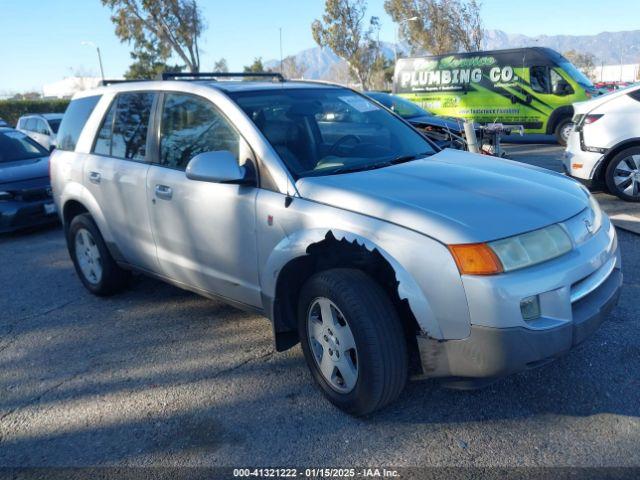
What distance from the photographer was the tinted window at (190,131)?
12.0 ft

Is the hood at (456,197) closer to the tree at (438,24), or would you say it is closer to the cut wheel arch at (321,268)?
the cut wheel arch at (321,268)

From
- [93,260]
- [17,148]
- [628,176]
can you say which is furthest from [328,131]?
[17,148]

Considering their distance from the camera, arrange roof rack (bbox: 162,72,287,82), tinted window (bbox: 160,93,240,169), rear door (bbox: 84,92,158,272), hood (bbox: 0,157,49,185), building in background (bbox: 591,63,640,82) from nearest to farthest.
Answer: tinted window (bbox: 160,93,240,169) → rear door (bbox: 84,92,158,272) → roof rack (bbox: 162,72,287,82) → hood (bbox: 0,157,49,185) → building in background (bbox: 591,63,640,82)

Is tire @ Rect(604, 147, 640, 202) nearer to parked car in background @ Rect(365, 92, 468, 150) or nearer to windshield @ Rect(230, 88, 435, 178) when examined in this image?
parked car in background @ Rect(365, 92, 468, 150)

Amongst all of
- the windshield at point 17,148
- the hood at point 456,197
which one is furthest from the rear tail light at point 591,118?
the windshield at point 17,148

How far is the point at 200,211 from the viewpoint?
12.0ft

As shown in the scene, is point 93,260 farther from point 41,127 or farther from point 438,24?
point 438,24

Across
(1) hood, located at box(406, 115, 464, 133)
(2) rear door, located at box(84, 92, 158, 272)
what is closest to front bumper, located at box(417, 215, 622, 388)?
(2) rear door, located at box(84, 92, 158, 272)

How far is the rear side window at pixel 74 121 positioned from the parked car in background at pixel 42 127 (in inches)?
370

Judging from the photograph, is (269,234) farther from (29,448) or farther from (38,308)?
(38,308)

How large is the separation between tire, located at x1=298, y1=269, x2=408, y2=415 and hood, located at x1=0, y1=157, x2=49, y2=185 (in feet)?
20.4

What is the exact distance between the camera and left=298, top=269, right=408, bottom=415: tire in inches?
107

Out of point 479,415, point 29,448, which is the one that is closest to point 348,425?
point 479,415

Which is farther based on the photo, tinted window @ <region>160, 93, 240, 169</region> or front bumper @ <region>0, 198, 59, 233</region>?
front bumper @ <region>0, 198, 59, 233</region>
